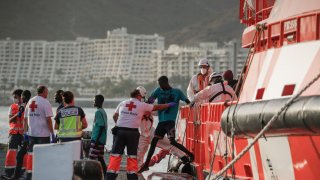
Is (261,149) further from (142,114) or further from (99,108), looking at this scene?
(99,108)

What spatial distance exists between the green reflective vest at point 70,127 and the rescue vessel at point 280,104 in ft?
11.4

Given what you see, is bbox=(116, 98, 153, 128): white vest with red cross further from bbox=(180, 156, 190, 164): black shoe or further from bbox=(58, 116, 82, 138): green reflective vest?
bbox=(180, 156, 190, 164): black shoe

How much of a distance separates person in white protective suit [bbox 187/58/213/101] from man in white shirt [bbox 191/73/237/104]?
67.0 inches

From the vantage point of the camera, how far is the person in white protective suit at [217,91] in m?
16.6

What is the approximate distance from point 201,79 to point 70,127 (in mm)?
2714

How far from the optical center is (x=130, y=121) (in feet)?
58.6

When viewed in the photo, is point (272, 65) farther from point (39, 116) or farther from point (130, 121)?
point (39, 116)

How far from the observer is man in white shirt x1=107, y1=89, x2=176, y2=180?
1780 centimetres

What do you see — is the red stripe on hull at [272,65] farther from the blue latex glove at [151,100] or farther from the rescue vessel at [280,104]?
the blue latex glove at [151,100]

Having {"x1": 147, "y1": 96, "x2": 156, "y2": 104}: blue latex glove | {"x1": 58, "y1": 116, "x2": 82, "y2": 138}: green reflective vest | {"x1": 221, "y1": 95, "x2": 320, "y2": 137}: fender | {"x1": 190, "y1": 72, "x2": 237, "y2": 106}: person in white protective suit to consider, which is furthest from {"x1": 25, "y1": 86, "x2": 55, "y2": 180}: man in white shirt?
{"x1": 221, "y1": 95, "x2": 320, "y2": 137}: fender

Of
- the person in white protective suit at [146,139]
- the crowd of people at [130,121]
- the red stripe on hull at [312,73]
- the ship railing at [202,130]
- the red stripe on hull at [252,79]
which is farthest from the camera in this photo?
the person in white protective suit at [146,139]

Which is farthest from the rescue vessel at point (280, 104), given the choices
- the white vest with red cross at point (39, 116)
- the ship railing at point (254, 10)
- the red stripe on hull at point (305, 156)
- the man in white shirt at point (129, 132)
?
the white vest with red cross at point (39, 116)

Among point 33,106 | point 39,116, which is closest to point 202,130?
point 39,116

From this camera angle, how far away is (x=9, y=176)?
20641mm
